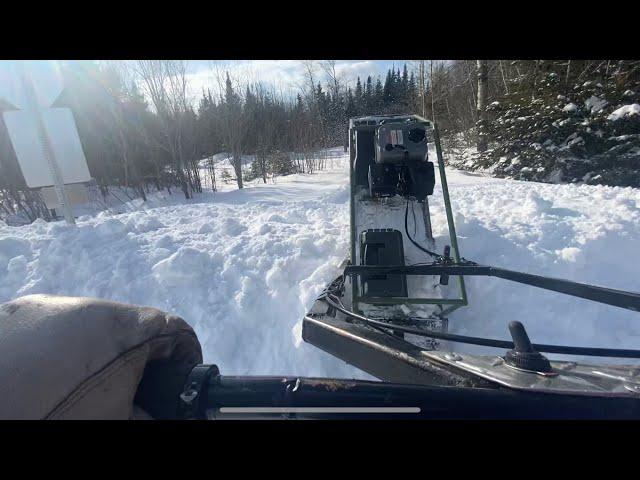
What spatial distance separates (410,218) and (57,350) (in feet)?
11.7

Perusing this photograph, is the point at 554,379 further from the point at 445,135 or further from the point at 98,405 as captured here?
the point at 445,135

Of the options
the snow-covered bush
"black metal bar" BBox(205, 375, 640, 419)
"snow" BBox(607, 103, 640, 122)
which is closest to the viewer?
"black metal bar" BBox(205, 375, 640, 419)

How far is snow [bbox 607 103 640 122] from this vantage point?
8.91m

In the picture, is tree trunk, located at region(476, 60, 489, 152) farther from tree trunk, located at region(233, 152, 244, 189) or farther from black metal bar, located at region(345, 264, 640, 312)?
black metal bar, located at region(345, 264, 640, 312)

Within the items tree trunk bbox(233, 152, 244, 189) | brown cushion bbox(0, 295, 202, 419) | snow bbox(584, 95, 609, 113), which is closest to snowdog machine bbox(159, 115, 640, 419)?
brown cushion bbox(0, 295, 202, 419)

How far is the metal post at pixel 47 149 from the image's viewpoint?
559cm

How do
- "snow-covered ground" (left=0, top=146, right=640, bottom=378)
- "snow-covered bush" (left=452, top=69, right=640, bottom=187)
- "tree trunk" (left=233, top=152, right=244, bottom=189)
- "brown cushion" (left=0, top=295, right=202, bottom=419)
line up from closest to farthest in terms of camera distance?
"brown cushion" (left=0, top=295, right=202, bottom=419), "snow-covered ground" (left=0, top=146, right=640, bottom=378), "snow-covered bush" (left=452, top=69, right=640, bottom=187), "tree trunk" (left=233, top=152, right=244, bottom=189)

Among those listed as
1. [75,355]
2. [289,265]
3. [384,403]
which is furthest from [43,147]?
[384,403]

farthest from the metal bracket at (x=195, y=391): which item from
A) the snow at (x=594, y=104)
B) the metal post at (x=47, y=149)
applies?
the snow at (x=594, y=104)

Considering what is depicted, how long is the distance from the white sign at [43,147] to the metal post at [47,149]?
0.13 ft

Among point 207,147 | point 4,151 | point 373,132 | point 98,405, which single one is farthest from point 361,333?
point 207,147

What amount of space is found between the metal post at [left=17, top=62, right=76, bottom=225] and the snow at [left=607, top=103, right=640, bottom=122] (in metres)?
12.8

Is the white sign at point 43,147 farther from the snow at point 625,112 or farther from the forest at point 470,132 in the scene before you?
the snow at point 625,112

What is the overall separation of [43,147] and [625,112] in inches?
515
